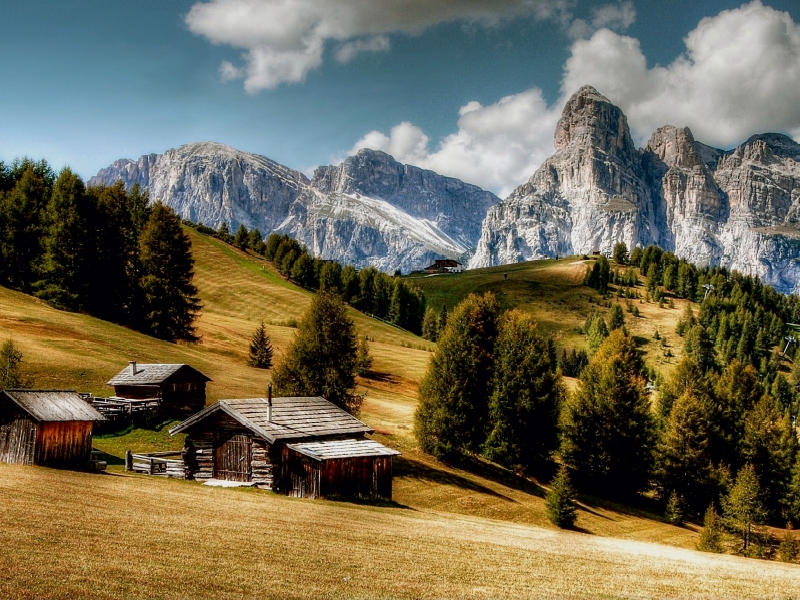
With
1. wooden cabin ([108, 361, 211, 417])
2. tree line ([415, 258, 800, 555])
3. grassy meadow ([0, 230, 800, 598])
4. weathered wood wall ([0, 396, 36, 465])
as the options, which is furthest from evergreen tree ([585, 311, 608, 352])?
weathered wood wall ([0, 396, 36, 465])

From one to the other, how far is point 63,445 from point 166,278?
162ft

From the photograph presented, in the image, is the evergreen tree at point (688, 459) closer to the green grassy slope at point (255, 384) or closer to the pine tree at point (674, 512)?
the pine tree at point (674, 512)

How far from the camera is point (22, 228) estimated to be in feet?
276

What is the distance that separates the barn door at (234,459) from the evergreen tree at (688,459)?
37145 mm

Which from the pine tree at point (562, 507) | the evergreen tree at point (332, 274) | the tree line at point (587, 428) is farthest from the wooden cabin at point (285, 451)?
the evergreen tree at point (332, 274)

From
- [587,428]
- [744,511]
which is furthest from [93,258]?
[744,511]

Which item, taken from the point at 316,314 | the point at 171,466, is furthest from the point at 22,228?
the point at 171,466

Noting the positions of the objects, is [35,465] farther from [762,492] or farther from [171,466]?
[762,492]

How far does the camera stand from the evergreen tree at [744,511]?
1954 inches

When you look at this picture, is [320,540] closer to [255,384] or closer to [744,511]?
[744,511]

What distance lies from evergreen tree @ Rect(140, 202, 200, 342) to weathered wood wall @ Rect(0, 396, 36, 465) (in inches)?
1813

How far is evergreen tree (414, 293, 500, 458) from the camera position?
56.3m

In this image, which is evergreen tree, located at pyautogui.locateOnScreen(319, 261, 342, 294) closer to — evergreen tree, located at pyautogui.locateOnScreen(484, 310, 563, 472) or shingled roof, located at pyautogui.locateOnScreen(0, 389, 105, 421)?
evergreen tree, located at pyautogui.locateOnScreen(484, 310, 563, 472)

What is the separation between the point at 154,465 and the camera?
138 ft
